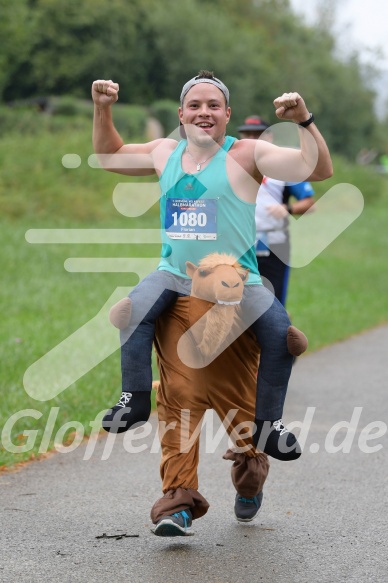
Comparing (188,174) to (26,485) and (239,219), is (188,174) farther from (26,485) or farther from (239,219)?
(26,485)

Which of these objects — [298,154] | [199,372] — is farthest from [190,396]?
[298,154]

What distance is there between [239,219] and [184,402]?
877 mm

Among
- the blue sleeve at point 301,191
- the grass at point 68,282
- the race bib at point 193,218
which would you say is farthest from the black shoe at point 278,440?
the blue sleeve at point 301,191

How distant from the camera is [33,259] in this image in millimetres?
17750

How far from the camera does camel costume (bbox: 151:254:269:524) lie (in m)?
4.75

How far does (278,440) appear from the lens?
4.83 meters

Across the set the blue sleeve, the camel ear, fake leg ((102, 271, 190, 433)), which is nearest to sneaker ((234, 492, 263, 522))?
fake leg ((102, 271, 190, 433))

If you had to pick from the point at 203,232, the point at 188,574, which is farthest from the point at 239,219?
the point at 188,574

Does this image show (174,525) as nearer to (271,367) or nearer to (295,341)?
(271,367)

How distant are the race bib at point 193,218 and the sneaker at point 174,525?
124 centimetres

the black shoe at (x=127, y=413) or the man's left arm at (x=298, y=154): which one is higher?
the man's left arm at (x=298, y=154)

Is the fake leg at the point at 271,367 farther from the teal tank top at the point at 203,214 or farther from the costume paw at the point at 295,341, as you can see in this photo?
the teal tank top at the point at 203,214

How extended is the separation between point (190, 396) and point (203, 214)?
846 mm

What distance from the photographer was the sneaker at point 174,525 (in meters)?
4.66
